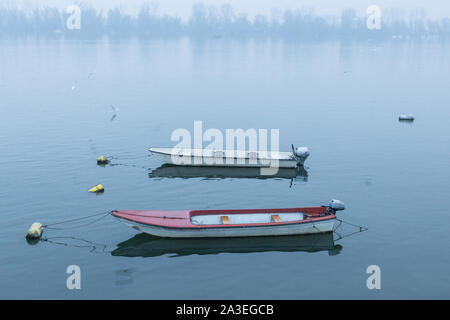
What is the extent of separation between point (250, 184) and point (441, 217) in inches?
679

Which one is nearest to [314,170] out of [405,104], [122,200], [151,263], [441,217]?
[441,217]

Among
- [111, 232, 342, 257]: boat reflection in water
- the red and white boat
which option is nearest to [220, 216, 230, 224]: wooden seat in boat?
the red and white boat

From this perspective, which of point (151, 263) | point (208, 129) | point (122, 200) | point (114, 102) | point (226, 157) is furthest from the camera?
point (114, 102)

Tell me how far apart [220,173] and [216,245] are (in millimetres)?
16994

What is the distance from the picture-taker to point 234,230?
3388 centimetres

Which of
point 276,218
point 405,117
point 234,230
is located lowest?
point 234,230

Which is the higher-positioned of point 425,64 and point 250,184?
point 425,64

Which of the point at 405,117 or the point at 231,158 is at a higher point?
the point at 405,117

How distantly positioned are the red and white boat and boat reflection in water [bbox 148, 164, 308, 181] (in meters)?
12.8

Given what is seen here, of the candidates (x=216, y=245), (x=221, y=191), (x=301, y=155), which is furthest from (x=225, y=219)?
(x=301, y=155)

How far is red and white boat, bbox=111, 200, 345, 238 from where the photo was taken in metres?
33.6

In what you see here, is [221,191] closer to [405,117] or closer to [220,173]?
[220,173]
